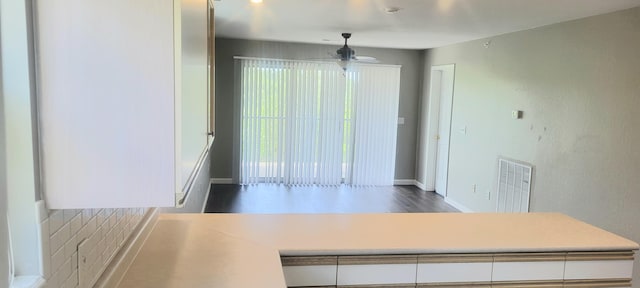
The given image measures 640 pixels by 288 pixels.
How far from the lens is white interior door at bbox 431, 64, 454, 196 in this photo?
631 centimetres

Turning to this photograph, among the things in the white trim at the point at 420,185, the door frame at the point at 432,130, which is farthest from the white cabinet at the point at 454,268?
the white trim at the point at 420,185

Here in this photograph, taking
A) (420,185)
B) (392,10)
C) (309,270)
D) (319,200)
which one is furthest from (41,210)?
(420,185)

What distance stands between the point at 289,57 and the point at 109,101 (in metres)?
5.93

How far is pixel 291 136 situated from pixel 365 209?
1.84m

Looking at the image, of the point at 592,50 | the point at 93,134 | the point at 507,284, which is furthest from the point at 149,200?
the point at 592,50

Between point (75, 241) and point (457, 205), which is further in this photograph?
point (457, 205)

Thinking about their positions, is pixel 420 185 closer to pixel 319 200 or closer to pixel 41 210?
pixel 319 200

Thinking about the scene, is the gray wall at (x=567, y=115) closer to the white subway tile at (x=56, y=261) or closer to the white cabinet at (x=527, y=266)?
the white cabinet at (x=527, y=266)

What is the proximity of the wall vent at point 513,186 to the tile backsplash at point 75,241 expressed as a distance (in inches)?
162

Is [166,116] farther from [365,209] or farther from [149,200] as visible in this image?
[365,209]

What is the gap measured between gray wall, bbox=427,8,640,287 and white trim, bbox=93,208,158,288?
3.31 metres

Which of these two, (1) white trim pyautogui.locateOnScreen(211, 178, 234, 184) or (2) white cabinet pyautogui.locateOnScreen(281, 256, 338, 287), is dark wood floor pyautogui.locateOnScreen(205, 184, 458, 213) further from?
(2) white cabinet pyautogui.locateOnScreen(281, 256, 338, 287)

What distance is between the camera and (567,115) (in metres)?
3.84

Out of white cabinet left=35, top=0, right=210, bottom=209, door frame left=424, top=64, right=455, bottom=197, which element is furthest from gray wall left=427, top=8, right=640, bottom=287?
white cabinet left=35, top=0, right=210, bottom=209
